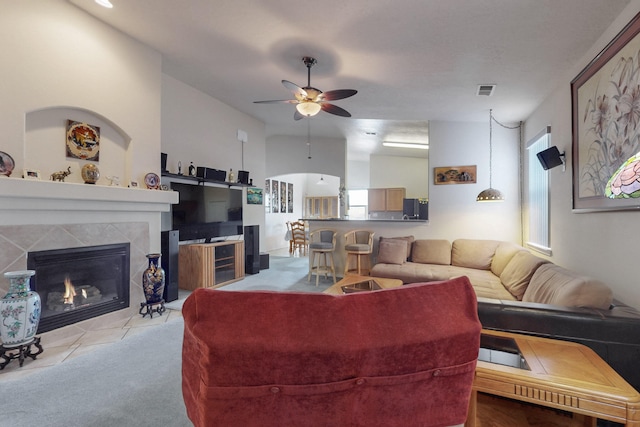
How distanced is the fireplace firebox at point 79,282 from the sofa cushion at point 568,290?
389cm

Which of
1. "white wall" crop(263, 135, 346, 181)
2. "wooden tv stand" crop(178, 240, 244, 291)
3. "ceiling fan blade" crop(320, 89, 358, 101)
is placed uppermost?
"white wall" crop(263, 135, 346, 181)

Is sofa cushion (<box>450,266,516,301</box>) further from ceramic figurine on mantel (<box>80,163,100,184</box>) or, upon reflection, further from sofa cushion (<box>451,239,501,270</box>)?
ceramic figurine on mantel (<box>80,163,100,184</box>)

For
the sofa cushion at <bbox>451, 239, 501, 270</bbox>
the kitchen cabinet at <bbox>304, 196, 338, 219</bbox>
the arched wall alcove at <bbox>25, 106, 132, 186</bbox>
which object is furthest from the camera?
the kitchen cabinet at <bbox>304, 196, 338, 219</bbox>

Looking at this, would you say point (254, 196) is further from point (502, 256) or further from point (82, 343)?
point (502, 256)

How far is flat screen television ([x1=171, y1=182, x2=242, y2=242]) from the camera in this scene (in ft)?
13.1

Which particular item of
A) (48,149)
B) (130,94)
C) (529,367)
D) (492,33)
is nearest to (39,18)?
(130,94)

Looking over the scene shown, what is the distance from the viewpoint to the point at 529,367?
115 cm

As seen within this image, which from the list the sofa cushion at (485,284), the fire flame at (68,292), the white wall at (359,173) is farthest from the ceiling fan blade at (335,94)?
the white wall at (359,173)

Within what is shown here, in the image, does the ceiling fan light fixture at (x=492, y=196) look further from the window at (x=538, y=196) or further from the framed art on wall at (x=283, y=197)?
the framed art on wall at (x=283, y=197)

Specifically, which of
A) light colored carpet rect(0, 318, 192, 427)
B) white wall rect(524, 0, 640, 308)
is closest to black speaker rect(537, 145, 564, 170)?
white wall rect(524, 0, 640, 308)

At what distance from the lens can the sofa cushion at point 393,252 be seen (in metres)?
4.09

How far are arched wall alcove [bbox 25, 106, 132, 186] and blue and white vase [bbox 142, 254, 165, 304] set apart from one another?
91 cm

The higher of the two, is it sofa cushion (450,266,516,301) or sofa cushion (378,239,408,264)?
sofa cushion (378,239,408,264)

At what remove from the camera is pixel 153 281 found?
9.80ft
